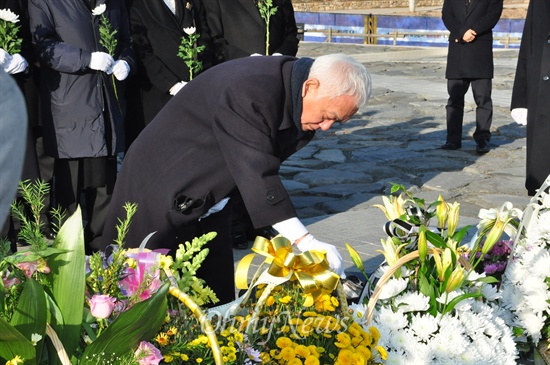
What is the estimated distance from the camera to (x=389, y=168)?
27.2 feet

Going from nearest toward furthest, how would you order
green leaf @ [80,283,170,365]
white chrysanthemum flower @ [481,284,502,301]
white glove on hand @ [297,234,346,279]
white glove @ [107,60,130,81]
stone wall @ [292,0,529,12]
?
green leaf @ [80,283,170,365], white chrysanthemum flower @ [481,284,502,301], white glove on hand @ [297,234,346,279], white glove @ [107,60,130,81], stone wall @ [292,0,529,12]

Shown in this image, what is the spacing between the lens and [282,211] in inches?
121

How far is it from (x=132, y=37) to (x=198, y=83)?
8.00 ft

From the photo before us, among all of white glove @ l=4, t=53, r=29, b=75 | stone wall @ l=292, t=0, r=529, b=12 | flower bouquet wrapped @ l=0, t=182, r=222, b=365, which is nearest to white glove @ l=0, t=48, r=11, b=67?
Answer: white glove @ l=4, t=53, r=29, b=75

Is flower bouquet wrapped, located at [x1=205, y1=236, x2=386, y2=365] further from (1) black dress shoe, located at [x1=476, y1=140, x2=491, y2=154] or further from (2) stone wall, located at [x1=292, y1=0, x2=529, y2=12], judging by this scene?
(2) stone wall, located at [x1=292, y1=0, x2=529, y2=12]

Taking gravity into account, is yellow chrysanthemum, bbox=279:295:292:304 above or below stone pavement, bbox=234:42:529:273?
above

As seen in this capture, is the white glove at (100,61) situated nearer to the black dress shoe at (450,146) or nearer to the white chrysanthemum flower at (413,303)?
the white chrysanthemum flower at (413,303)

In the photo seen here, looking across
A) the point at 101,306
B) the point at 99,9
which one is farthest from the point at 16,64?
the point at 101,306

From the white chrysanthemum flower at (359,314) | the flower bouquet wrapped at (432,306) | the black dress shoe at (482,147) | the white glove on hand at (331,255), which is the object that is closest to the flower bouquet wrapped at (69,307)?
the white chrysanthemum flower at (359,314)

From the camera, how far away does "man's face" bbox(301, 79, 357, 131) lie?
307cm

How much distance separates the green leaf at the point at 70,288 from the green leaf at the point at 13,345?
0.37 feet

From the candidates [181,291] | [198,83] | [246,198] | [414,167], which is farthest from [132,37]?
[181,291]

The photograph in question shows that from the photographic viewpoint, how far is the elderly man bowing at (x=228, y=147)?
308 centimetres

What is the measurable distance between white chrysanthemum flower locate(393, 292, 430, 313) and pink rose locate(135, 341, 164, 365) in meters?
0.90
